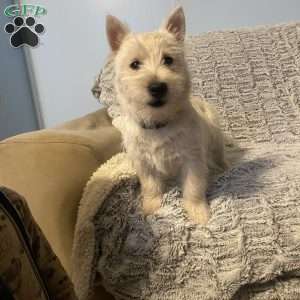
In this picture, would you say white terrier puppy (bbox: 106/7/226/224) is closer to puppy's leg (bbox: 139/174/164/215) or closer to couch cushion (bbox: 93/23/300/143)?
puppy's leg (bbox: 139/174/164/215)

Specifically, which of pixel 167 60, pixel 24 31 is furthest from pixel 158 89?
pixel 24 31

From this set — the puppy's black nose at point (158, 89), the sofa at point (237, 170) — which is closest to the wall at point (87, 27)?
the sofa at point (237, 170)

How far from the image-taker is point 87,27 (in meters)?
2.50

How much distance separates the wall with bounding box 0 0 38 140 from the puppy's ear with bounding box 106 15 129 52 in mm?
1423

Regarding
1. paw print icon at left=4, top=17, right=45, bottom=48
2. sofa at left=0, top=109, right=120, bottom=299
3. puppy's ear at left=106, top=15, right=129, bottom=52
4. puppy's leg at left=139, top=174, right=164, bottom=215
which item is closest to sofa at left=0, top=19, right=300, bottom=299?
sofa at left=0, top=109, right=120, bottom=299

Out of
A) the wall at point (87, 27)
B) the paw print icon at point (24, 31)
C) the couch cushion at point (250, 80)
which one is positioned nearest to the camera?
the couch cushion at point (250, 80)

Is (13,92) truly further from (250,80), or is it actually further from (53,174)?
(53,174)

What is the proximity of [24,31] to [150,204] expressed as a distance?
5.58 ft

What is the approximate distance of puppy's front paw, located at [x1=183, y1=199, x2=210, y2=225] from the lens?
1.17m

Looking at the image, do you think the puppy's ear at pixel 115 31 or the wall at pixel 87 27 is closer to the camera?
the puppy's ear at pixel 115 31

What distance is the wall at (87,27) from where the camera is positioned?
2.31 metres

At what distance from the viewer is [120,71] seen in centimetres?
A: 127

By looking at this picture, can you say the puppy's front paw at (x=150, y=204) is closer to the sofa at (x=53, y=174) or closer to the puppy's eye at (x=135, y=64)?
the sofa at (x=53, y=174)

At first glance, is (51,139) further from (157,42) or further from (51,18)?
(51,18)
